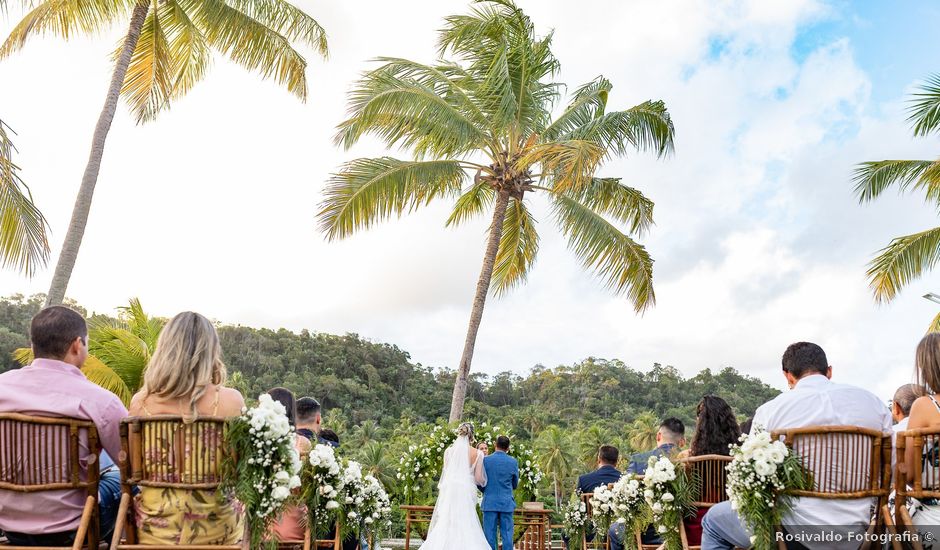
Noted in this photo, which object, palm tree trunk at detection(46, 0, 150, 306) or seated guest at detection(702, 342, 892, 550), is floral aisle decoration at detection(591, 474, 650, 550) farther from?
palm tree trunk at detection(46, 0, 150, 306)

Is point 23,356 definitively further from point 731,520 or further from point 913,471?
point 913,471

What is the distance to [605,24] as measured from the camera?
1548cm

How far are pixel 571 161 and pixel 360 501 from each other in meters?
8.54

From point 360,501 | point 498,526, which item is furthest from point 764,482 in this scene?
point 498,526

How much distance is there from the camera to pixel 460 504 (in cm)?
1114

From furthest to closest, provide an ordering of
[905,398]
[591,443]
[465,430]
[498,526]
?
[591,443] < [465,430] < [498,526] < [905,398]

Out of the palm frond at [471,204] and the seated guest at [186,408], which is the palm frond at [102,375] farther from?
the seated guest at [186,408]

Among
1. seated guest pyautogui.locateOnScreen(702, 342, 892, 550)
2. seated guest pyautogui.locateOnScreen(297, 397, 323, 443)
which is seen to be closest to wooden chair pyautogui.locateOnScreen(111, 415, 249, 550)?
seated guest pyautogui.locateOnScreen(702, 342, 892, 550)

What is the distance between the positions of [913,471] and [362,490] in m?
3.77

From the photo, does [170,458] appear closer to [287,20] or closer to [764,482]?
[764,482]

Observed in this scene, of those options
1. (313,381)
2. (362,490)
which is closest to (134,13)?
(362,490)

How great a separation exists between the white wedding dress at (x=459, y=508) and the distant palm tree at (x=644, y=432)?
37173 mm

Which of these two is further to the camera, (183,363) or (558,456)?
(558,456)

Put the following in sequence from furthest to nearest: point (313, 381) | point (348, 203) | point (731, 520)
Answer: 1. point (313, 381)
2. point (348, 203)
3. point (731, 520)
